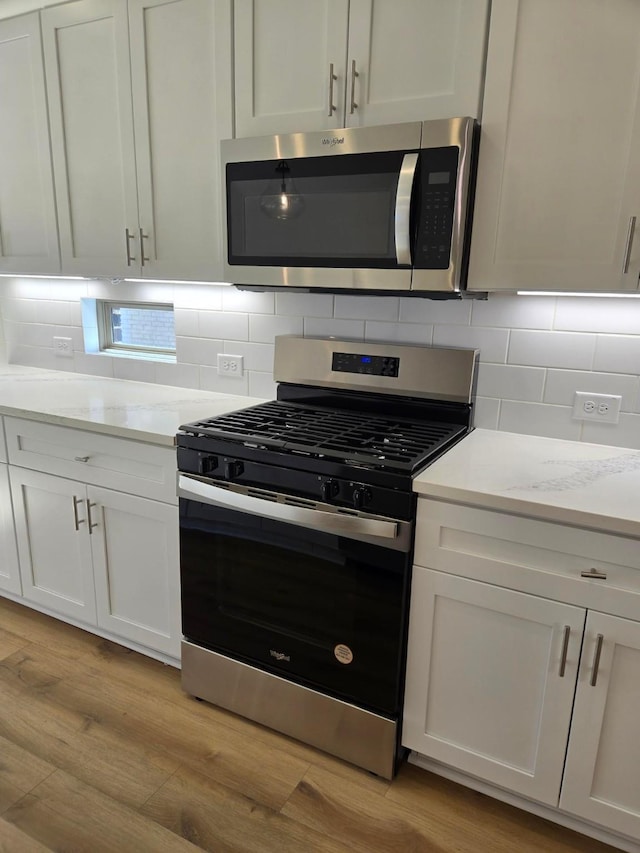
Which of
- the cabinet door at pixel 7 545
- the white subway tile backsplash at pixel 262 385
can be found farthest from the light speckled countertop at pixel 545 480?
the cabinet door at pixel 7 545

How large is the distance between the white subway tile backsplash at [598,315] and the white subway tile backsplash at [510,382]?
171 millimetres

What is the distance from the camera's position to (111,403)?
223cm

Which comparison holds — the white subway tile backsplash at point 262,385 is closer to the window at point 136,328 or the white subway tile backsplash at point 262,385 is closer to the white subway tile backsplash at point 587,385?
the window at point 136,328

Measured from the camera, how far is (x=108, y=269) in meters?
2.21

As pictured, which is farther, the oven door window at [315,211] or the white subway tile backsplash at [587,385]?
the white subway tile backsplash at [587,385]

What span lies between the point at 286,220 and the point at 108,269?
2.73 ft

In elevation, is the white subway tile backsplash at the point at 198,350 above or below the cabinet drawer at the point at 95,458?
above

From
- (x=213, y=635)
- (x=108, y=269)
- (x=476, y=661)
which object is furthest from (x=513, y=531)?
(x=108, y=269)

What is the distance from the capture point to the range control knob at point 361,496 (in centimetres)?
151

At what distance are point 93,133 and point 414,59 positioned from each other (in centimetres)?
123

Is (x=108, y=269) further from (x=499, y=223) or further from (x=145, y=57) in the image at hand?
(x=499, y=223)

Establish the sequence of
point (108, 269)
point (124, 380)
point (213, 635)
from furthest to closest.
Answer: point (124, 380), point (108, 269), point (213, 635)

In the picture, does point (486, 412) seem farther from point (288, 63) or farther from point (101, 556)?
point (101, 556)

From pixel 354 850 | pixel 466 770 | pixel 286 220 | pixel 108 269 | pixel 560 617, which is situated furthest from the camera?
pixel 108 269
